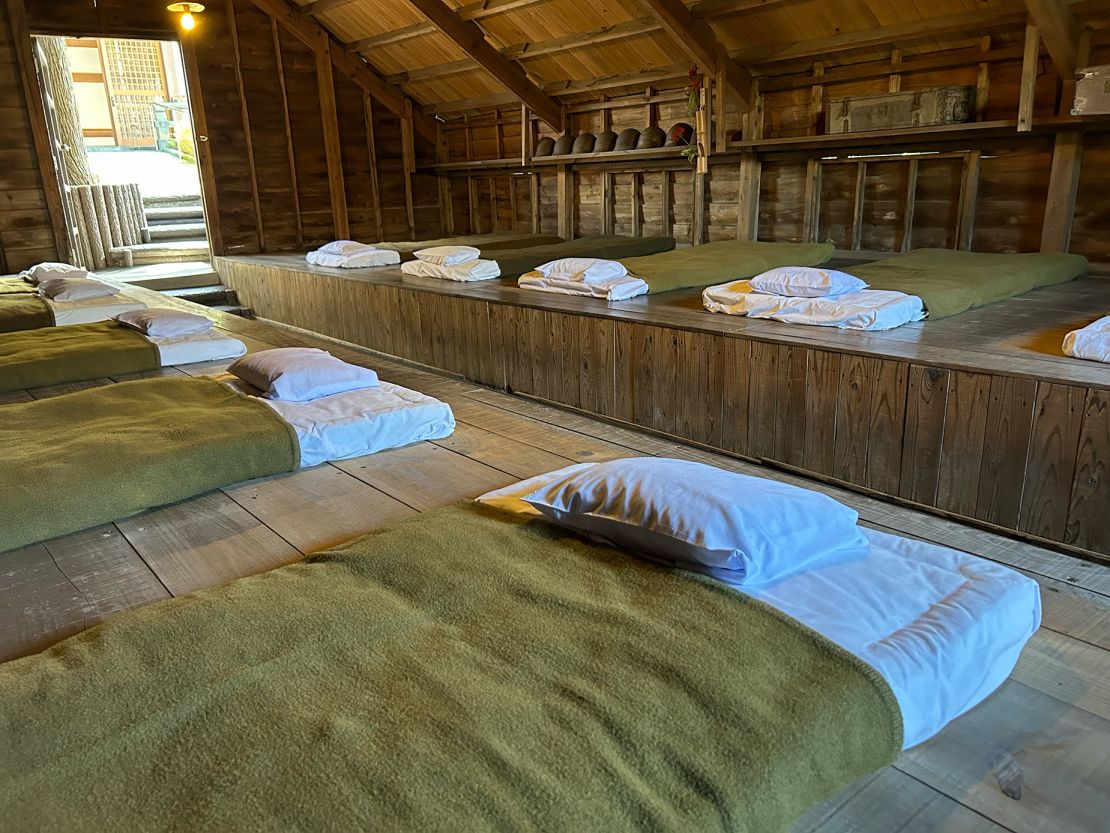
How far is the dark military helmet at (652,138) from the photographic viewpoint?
6188 millimetres

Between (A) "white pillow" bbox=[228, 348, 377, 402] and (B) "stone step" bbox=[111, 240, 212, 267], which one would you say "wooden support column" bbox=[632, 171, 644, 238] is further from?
(A) "white pillow" bbox=[228, 348, 377, 402]

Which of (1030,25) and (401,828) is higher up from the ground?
(1030,25)

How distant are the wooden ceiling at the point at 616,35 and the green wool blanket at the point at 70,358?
3606mm

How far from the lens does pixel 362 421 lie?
221 cm

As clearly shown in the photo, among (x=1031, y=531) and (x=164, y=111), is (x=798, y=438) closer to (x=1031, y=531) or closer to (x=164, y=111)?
(x=1031, y=531)

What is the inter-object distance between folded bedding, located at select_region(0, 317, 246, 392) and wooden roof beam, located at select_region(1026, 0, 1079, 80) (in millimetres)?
3982

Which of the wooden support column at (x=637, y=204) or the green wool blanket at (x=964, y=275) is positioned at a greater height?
the wooden support column at (x=637, y=204)

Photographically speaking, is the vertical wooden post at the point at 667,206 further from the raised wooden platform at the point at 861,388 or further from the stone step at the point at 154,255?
the stone step at the point at 154,255

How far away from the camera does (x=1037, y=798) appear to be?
40.1 inches

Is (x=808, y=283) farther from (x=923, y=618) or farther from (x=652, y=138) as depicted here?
(x=652, y=138)

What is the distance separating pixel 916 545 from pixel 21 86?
7.73 meters

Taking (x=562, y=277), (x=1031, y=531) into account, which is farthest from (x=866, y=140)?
(x=1031, y=531)

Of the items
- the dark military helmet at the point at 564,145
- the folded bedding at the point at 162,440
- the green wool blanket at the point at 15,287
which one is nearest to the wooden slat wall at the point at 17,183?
the green wool blanket at the point at 15,287

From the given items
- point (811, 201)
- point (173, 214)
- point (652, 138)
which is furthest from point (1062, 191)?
point (173, 214)
